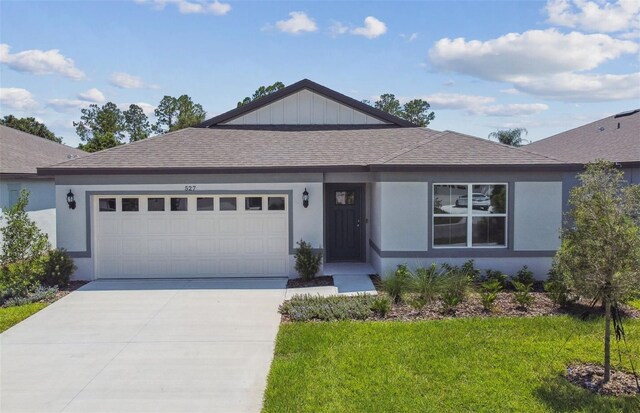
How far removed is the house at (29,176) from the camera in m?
15.0

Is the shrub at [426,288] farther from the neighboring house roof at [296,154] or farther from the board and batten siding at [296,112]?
the board and batten siding at [296,112]

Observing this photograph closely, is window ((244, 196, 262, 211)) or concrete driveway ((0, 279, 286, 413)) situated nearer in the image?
concrete driveway ((0, 279, 286, 413))

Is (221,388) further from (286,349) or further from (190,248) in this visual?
(190,248)

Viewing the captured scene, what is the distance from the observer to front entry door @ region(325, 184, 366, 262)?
546 inches

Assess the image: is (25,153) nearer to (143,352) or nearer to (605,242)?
(143,352)

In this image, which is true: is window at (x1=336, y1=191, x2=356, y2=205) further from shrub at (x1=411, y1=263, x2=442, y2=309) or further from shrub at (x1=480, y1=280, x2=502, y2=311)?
shrub at (x1=480, y1=280, x2=502, y2=311)

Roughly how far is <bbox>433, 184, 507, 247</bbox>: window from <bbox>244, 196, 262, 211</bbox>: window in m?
4.54

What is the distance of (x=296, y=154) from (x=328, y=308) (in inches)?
200

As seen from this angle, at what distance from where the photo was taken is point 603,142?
1719cm

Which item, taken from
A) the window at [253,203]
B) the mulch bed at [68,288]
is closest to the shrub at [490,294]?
the window at [253,203]

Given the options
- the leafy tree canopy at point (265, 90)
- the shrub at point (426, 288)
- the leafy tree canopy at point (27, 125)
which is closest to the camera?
the shrub at point (426, 288)

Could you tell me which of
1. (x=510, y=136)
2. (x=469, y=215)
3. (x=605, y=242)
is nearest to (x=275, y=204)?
(x=469, y=215)

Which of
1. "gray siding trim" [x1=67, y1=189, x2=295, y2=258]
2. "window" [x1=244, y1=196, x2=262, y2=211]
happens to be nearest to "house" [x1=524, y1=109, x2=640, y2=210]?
"gray siding trim" [x1=67, y1=189, x2=295, y2=258]

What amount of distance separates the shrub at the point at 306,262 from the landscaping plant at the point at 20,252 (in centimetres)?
600
